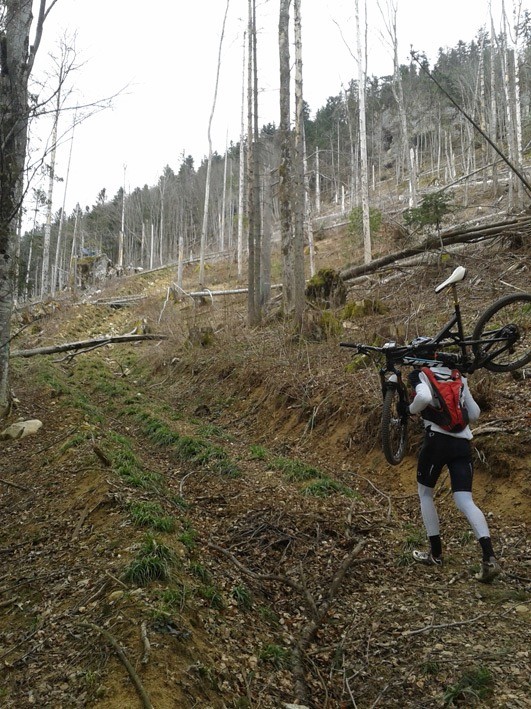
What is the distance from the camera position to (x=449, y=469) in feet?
14.3

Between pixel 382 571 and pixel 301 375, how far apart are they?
4.71 m

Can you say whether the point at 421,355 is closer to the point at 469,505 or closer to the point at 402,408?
the point at 402,408

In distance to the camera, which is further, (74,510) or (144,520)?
(74,510)

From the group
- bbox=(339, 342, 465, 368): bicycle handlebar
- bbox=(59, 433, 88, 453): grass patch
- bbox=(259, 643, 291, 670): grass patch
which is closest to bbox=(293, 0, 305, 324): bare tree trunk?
bbox=(59, 433, 88, 453): grass patch

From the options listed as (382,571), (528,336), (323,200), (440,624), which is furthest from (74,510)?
(323,200)

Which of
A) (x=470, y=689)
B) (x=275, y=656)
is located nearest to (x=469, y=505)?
(x=470, y=689)

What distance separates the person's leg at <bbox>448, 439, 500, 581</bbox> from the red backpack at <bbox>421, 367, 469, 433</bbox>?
17 centimetres

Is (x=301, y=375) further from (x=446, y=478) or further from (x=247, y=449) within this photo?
(x=446, y=478)

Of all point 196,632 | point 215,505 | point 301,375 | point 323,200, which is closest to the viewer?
point 196,632

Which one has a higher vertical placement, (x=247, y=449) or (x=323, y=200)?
(x=323, y=200)

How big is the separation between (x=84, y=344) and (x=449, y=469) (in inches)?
579

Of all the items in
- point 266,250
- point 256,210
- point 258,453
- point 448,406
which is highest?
point 256,210

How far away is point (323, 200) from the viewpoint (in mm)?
53375

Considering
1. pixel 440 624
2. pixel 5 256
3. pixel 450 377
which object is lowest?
pixel 440 624
